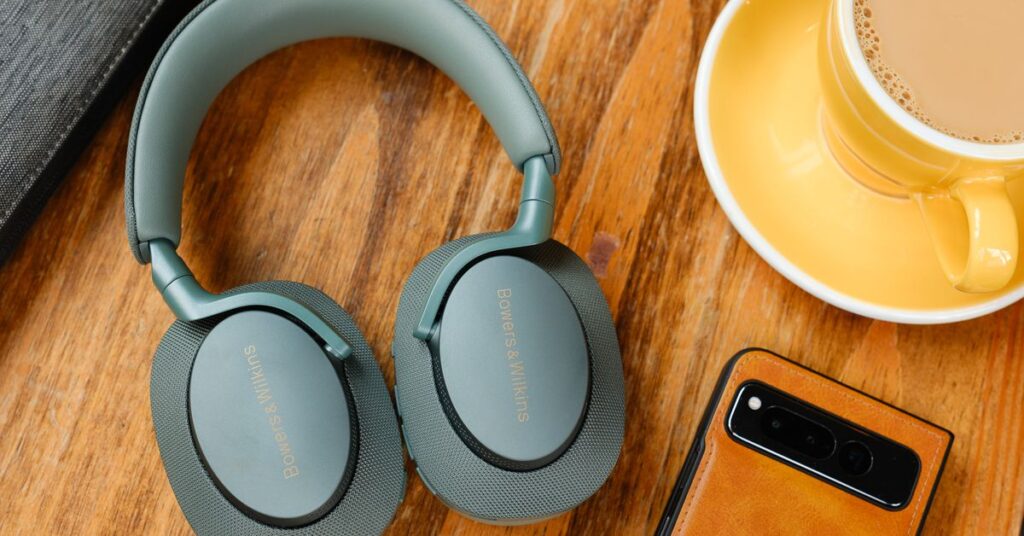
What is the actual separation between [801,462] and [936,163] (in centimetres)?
20

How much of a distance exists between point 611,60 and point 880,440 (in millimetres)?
315

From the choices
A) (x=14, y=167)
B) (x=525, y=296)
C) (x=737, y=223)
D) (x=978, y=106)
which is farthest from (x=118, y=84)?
(x=978, y=106)

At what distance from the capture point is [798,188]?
1.66ft

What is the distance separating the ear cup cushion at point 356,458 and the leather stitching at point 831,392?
0.62 feet

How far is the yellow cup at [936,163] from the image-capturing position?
39 cm

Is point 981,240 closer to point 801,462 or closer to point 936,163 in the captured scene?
point 936,163

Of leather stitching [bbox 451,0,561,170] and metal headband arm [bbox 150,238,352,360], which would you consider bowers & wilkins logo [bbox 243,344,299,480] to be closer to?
metal headband arm [bbox 150,238,352,360]

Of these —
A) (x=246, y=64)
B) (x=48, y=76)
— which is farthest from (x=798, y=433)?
(x=48, y=76)

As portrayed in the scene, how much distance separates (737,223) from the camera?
49cm

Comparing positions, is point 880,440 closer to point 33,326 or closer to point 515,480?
point 515,480

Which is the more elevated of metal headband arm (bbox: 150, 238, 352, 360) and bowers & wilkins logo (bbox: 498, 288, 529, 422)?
metal headband arm (bbox: 150, 238, 352, 360)

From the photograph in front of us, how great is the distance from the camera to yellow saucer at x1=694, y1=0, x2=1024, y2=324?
1.60ft

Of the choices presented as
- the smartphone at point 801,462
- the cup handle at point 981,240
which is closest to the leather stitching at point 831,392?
the smartphone at point 801,462

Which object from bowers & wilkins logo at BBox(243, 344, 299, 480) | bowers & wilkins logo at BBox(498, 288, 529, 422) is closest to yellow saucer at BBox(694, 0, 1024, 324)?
bowers & wilkins logo at BBox(498, 288, 529, 422)
